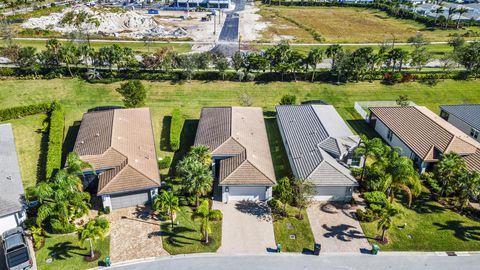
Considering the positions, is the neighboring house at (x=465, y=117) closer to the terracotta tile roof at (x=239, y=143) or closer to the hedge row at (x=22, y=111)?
the terracotta tile roof at (x=239, y=143)

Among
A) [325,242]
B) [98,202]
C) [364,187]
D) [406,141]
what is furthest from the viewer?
[406,141]

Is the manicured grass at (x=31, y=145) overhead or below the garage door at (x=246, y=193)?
overhead

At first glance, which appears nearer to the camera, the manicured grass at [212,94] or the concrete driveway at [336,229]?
the concrete driveway at [336,229]

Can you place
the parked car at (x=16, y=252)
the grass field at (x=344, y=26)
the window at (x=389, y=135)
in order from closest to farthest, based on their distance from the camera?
the parked car at (x=16, y=252), the window at (x=389, y=135), the grass field at (x=344, y=26)

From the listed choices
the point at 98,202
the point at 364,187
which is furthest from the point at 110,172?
the point at 364,187

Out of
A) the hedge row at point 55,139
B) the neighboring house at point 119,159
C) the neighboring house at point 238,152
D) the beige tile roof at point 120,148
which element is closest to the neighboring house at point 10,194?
the hedge row at point 55,139

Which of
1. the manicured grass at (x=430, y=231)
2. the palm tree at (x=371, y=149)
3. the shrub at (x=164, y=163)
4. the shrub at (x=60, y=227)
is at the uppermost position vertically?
the palm tree at (x=371, y=149)

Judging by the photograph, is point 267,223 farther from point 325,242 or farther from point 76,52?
point 76,52

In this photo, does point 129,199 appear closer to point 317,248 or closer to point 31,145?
point 317,248
